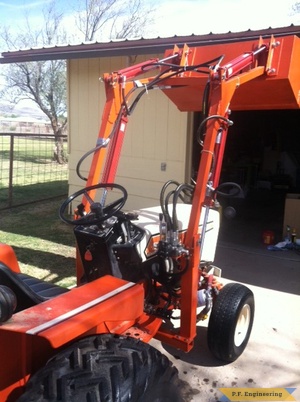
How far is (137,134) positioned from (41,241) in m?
2.12

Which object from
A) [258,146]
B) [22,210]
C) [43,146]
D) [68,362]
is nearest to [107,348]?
[68,362]

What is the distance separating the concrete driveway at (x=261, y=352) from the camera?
9.11 ft

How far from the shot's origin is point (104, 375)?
153cm

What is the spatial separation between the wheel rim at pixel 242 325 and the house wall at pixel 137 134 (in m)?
2.95

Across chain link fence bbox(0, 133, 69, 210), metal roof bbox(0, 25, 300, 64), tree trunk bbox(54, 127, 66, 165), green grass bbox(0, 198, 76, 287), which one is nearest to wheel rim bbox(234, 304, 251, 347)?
green grass bbox(0, 198, 76, 287)

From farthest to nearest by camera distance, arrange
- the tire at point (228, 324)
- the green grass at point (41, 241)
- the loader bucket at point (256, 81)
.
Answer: the green grass at point (41, 241) → the loader bucket at point (256, 81) → the tire at point (228, 324)

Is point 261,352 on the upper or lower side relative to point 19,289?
lower

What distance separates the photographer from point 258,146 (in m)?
11.6

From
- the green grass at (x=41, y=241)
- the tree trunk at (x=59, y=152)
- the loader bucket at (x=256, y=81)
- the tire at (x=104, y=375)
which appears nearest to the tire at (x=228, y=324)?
the tire at (x=104, y=375)

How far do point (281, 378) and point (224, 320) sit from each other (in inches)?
21.5

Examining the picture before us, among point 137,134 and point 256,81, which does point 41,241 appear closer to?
point 137,134

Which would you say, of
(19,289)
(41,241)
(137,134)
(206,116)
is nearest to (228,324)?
(206,116)

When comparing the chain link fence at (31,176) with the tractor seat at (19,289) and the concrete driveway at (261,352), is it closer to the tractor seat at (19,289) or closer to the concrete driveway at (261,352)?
the concrete driveway at (261,352)

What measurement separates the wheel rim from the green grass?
1.91m
